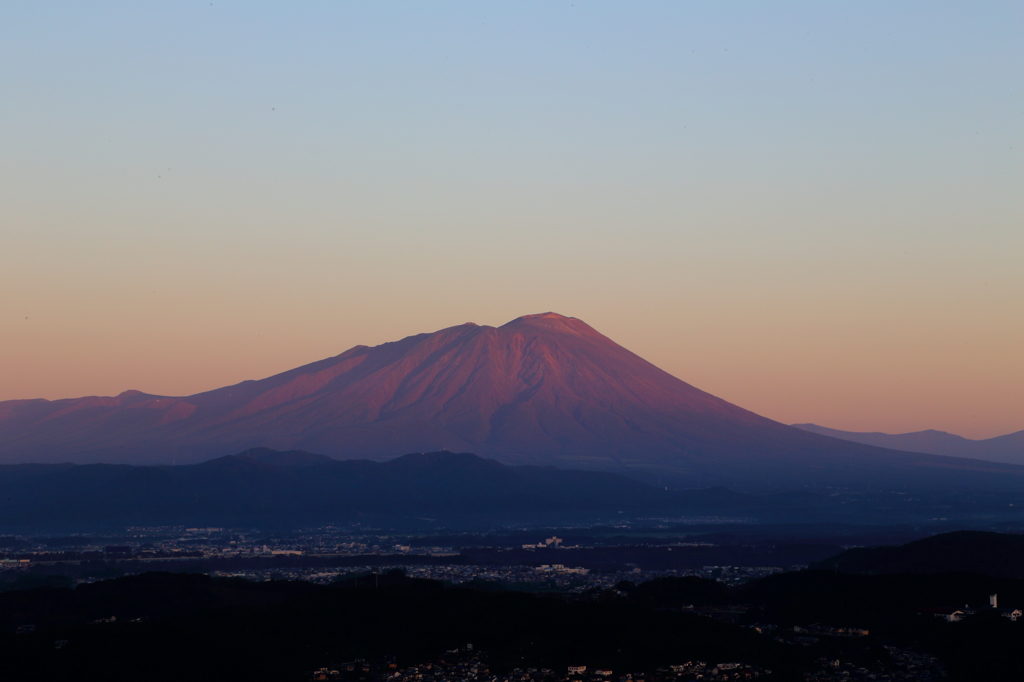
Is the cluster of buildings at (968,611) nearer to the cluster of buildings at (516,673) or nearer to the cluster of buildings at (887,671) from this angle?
the cluster of buildings at (887,671)

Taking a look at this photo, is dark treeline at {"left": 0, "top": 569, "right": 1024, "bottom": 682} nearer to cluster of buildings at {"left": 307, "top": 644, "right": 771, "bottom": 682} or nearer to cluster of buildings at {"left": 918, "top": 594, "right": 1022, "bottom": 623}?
cluster of buildings at {"left": 918, "top": 594, "right": 1022, "bottom": 623}

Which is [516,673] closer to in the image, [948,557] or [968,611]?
[968,611]

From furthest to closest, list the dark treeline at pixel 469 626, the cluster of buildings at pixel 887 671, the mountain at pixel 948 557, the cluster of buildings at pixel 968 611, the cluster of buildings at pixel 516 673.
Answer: the mountain at pixel 948 557 → the cluster of buildings at pixel 968 611 → the dark treeline at pixel 469 626 → the cluster of buildings at pixel 887 671 → the cluster of buildings at pixel 516 673

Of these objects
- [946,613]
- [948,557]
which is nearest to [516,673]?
[946,613]

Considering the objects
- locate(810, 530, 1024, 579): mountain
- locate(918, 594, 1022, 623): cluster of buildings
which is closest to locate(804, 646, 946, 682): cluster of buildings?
locate(918, 594, 1022, 623): cluster of buildings

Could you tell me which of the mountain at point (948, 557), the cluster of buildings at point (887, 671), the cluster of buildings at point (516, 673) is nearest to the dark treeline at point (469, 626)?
the cluster of buildings at point (887, 671)

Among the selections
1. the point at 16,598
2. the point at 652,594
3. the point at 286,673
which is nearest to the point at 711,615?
the point at 652,594
